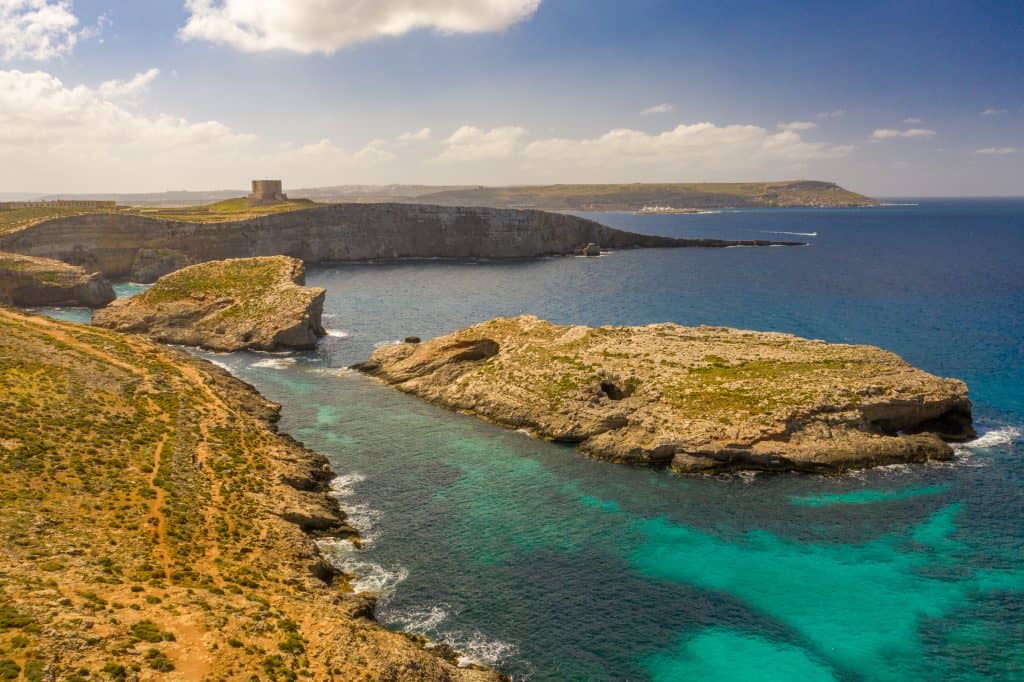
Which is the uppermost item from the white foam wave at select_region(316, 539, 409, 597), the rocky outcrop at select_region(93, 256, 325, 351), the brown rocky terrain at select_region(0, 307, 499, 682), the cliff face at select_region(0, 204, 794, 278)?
the cliff face at select_region(0, 204, 794, 278)

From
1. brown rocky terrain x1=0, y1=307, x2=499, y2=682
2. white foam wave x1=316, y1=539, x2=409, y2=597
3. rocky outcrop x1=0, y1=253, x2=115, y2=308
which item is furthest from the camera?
rocky outcrop x1=0, y1=253, x2=115, y2=308

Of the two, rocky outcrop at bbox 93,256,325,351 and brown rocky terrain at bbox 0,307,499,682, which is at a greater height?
rocky outcrop at bbox 93,256,325,351

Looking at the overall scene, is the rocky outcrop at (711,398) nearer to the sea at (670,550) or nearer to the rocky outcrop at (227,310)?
the sea at (670,550)

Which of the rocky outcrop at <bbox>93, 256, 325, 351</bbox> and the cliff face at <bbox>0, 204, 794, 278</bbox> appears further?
the cliff face at <bbox>0, 204, 794, 278</bbox>

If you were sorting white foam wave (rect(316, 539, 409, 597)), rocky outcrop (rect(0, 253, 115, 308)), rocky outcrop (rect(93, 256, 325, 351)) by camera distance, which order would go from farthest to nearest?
1. rocky outcrop (rect(0, 253, 115, 308))
2. rocky outcrop (rect(93, 256, 325, 351))
3. white foam wave (rect(316, 539, 409, 597))

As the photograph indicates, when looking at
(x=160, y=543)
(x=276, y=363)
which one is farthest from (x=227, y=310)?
(x=160, y=543)

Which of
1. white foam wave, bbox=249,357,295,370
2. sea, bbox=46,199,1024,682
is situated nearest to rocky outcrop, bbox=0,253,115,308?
white foam wave, bbox=249,357,295,370

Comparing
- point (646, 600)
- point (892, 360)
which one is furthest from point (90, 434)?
point (892, 360)

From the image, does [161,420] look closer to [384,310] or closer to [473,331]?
[473,331]

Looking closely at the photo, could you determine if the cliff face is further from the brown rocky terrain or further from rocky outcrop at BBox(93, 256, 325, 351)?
the brown rocky terrain
